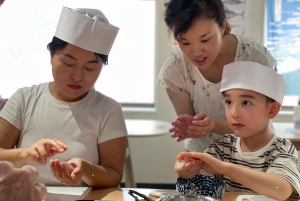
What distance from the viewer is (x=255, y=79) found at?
53.9 inches

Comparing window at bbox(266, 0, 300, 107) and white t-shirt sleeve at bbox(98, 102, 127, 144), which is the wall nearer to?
window at bbox(266, 0, 300, 107)

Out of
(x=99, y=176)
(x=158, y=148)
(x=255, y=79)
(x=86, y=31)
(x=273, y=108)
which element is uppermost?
(x=86, y=31)

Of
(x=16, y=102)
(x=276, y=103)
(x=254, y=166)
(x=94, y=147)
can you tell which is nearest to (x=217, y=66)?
(x=276, y=103)

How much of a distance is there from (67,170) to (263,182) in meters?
0.59

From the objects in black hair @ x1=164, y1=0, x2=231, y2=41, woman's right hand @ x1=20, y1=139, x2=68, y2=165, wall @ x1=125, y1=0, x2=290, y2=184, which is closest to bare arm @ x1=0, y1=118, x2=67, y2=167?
woman's right hand @ x1=20, y1=139, x2=68, y2=165

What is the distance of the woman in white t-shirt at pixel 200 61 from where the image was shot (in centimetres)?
151

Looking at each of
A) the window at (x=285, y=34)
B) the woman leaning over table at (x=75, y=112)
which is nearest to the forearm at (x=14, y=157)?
the woman leaning over table at (x=75, y=112)

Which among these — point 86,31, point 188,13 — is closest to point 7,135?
point 86,31

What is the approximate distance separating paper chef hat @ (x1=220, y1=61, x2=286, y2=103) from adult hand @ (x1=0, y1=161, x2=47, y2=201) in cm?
71

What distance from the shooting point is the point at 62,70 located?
1.47 m

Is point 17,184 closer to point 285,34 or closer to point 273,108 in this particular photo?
point 273,108

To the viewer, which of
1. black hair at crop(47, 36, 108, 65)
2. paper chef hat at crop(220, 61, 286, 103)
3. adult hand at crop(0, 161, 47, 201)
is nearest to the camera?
adult hand at crop(0, 161, 47, 201)

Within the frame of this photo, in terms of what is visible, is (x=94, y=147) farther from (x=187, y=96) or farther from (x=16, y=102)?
(x=187, y=96)

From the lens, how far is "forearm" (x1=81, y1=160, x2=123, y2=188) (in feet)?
4.51
